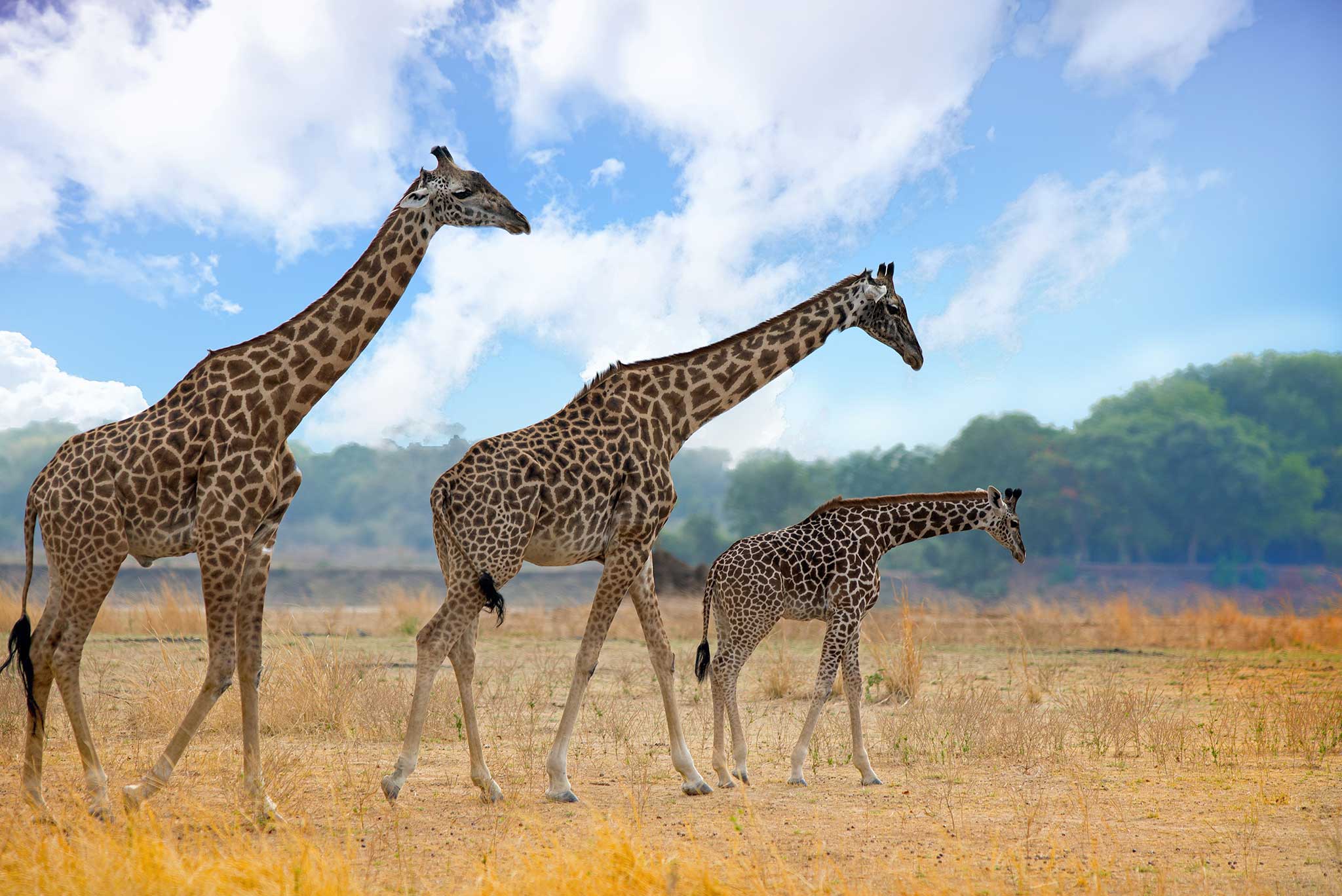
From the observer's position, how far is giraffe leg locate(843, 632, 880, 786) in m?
8.27

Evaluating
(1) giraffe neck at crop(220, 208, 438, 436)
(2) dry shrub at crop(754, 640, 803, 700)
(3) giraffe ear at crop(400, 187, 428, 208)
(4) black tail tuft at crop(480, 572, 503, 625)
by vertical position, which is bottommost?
(2) dry shrub at crop(754, 640, 803, 700)

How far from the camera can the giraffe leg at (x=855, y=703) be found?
27.1ft

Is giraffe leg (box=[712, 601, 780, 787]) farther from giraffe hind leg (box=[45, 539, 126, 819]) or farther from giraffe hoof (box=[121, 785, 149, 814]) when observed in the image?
giraffe hind leg (box=[45, 539, 126, 819])

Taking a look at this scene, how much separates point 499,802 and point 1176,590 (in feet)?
201

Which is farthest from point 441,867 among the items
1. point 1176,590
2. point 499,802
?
point 1176,590

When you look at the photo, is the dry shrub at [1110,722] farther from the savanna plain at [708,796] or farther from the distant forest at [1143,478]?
the distant forest at [1143,478]

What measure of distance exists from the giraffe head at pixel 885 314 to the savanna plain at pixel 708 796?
3311mm

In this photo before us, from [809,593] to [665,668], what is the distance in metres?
1.61

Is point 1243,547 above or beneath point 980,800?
above

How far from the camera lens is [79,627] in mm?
6574

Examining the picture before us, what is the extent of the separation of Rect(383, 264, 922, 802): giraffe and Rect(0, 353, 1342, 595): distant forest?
59.6 m

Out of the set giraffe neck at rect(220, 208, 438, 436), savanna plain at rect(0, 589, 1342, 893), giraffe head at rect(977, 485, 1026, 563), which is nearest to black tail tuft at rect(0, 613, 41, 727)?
savanna plain at rect(0, 589, 1342, 893)

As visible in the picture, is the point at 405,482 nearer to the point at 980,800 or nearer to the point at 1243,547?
the point at 1243,547

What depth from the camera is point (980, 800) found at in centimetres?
768
